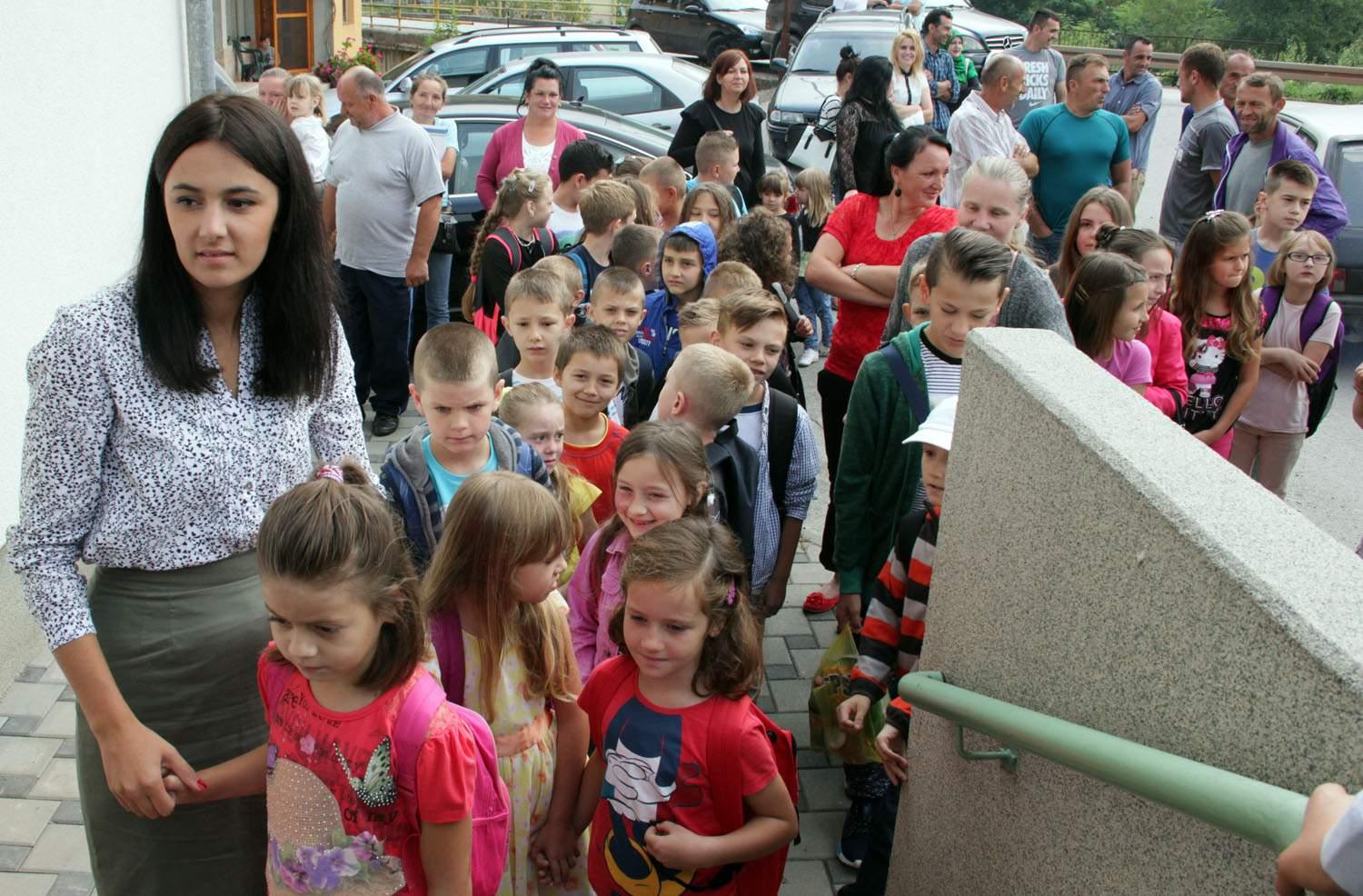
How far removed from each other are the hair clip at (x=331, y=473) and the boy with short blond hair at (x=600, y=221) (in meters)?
3.23

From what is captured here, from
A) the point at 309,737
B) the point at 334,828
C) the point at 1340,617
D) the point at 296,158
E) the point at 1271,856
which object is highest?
the point at 296,158

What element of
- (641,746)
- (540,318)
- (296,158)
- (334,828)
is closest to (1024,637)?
(641,746)

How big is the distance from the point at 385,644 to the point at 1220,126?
309 inches

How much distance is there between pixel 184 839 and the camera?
229cm

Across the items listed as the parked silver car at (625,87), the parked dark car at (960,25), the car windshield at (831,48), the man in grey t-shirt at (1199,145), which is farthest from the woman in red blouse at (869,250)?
the car windshield at (831,48)

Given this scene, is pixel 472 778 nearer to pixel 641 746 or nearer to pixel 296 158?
pixel 641 746

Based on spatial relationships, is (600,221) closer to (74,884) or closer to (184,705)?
(74,884)

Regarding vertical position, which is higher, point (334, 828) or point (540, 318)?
point (540, 318)

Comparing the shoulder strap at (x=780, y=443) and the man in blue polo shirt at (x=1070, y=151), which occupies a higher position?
the man in blue polo shirt at (x=1070, y=151)

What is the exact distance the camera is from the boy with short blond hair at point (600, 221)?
18.0ft

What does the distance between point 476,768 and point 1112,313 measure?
2.75m

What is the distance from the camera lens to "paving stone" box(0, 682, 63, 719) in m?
4.02

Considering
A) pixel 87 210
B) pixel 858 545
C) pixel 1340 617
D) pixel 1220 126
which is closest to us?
pixel 1340 617

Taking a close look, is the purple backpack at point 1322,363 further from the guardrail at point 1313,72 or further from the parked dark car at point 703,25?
the guardrail at point 1313,72
